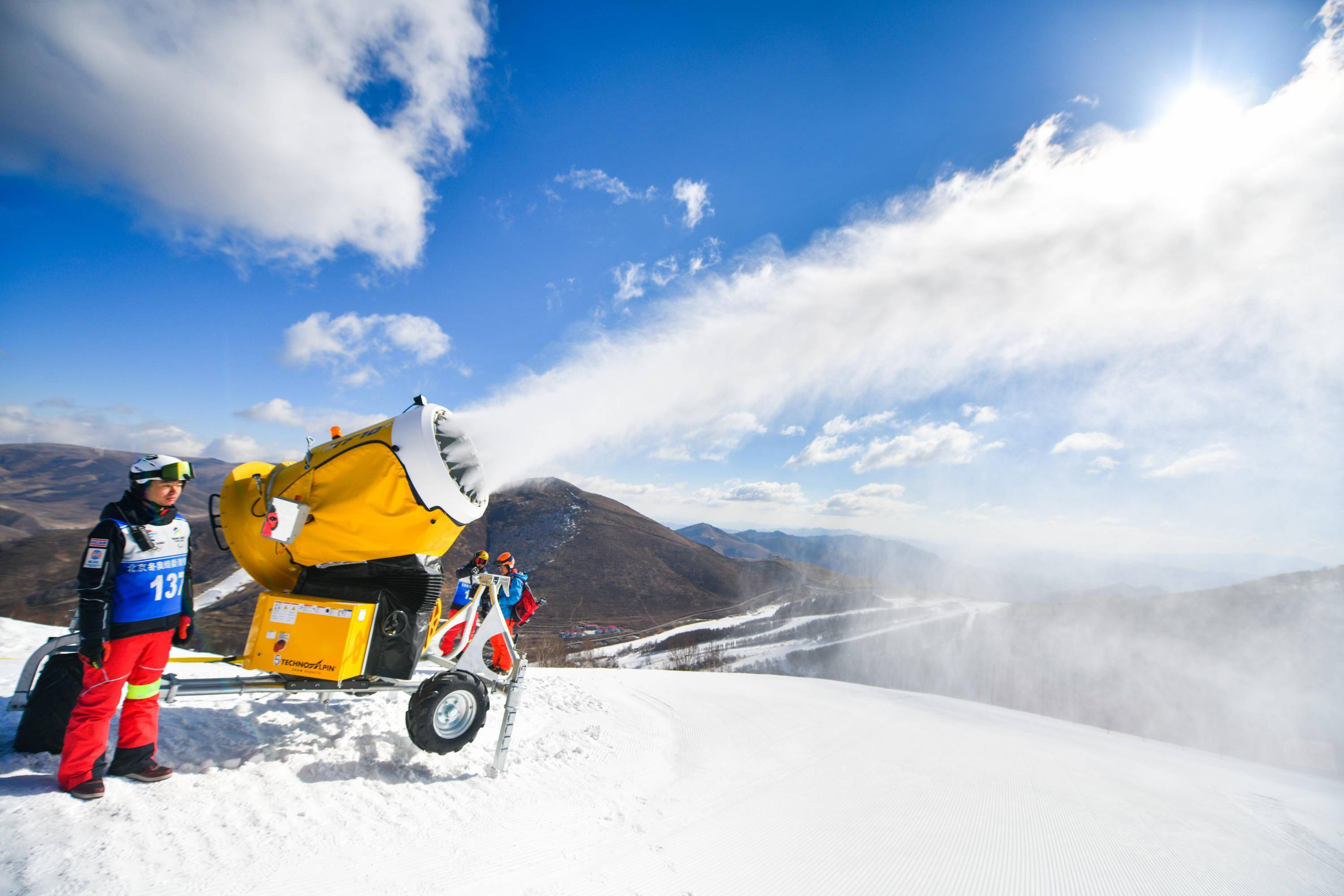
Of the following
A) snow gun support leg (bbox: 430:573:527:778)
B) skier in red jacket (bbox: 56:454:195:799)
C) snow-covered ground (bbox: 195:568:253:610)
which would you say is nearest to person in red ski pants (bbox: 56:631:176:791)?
skier in red jacket (bbox: 56:454:195:799)

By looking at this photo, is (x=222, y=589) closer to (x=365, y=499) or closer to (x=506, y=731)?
(x=365, y=499)

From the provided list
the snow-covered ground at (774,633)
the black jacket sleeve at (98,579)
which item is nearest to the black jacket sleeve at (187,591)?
the black jacket sleeve at (98,579)

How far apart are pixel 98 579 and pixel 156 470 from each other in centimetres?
78

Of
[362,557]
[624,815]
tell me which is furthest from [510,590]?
[624,815]

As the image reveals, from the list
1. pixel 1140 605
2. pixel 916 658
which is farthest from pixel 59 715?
pixel 1140 605

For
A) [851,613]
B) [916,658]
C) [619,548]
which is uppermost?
[619,548]

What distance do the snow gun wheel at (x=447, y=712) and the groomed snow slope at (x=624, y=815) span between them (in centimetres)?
28

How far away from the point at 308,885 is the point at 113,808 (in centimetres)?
135

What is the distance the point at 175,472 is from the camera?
3758mm

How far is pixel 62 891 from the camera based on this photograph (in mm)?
2389

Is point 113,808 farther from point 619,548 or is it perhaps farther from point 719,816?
point 619,548

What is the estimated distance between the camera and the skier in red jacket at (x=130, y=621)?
319 centimetres

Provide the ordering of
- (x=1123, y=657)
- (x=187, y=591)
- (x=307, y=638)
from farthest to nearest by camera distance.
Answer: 1. (x=1123, y=657)
2. (x=307, y=638)
3. (x=187, y=591)

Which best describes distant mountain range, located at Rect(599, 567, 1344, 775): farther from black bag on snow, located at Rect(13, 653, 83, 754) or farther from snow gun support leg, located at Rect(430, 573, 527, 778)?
black bag on snow, located at Rect(13, 653, 83, 754)
